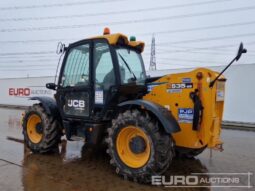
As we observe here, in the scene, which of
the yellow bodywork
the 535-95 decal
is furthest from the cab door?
the 535-95 decal

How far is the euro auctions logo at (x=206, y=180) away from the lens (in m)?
4.46

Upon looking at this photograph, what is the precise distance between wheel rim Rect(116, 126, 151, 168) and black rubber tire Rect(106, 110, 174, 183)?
0.06 m

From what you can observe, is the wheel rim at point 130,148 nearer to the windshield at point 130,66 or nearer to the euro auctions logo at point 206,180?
the euro auctions logo at point 206,180

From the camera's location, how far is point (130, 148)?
4.70m

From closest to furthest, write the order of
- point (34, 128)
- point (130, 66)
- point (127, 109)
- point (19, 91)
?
point (127, 109) < point (130, 66) < point (34, 128) < point (19, 91)

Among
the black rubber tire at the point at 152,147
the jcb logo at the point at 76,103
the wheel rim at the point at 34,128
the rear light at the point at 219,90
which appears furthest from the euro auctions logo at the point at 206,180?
the wheel rim at the point at 34,128

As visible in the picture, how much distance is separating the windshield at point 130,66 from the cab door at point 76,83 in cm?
60

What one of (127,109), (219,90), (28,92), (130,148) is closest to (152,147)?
(130,148)

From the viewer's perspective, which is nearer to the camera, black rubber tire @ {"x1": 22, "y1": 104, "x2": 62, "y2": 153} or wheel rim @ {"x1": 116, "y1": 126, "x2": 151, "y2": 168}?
wheel rim @ {"x1": 116, "y1": 126, "x2": 151, "y2": 168}

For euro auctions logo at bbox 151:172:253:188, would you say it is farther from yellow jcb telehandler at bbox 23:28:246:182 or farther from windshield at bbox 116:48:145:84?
windshield at bbox 116:48:145:84

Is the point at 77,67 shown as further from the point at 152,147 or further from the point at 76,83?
the point at 152,147

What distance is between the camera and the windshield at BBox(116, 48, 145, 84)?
5295 millimetres

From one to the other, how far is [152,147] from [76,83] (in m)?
2.18

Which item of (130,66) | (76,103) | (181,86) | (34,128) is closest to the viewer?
(181,86)
